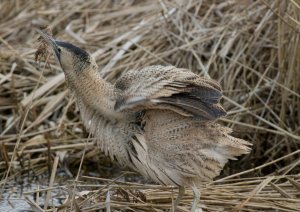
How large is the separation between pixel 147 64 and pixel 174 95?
8.01 ft

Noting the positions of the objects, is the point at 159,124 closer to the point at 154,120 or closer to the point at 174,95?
the point at 154,120

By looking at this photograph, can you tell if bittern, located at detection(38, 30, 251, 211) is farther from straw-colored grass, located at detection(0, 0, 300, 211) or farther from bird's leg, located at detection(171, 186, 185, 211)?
straw-colored grass, located at detection(0, 0, 300, 211)

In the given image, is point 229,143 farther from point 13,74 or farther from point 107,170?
point 13,74

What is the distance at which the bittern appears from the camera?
346 cm

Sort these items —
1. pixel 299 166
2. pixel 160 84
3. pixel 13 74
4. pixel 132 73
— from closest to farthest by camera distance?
pixel 160 84, pixel 132 73, pixel 299 166, pixel 13 74

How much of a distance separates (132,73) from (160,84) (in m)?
0.27

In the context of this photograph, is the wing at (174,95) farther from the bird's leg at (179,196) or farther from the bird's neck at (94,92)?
the bird's leg at (179,196)

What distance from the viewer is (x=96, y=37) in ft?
20.6

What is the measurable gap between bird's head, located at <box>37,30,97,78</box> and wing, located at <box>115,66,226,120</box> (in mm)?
228

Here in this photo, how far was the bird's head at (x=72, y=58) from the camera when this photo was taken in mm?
3594

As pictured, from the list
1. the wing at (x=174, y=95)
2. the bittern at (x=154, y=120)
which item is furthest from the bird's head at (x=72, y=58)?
the wing at (x=174, y=95)

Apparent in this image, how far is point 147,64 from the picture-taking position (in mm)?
5836

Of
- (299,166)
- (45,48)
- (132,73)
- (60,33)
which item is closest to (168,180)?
(132,73)

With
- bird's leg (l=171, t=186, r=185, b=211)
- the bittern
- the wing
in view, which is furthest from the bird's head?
bird's leg (l=171, t=186, r=185, b=211)
